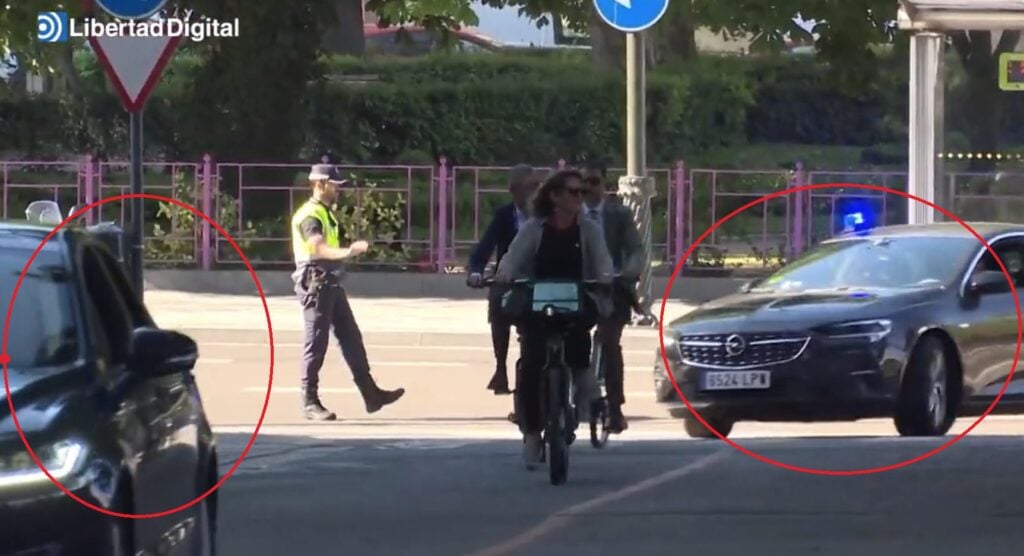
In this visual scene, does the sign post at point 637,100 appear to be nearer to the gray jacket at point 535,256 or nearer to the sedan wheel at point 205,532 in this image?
the gray jacket at point 535,256

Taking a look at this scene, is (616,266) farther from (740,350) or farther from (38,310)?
(38,310)

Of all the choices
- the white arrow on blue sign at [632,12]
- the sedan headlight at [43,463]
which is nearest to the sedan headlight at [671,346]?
the white arrow on blue sign at [632,12]

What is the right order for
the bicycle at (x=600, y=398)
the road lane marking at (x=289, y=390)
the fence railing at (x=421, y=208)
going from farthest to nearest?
the fence railing at (x=421, y=208) < the road lane marking at (x=289, y=390) < the bicycle at (x=600, y=398)

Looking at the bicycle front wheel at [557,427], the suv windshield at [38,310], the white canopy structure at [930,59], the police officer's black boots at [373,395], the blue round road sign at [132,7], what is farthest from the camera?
the white canopy structure at [930,59]

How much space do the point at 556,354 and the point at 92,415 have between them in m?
4.83

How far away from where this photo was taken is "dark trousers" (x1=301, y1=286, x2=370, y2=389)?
14742 mm

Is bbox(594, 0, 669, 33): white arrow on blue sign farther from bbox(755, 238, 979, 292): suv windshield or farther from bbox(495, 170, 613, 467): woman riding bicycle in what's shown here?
bbox(495, 170, 613, 467): woman riding bicycle

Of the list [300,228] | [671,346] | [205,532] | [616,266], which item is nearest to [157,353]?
[205,532]

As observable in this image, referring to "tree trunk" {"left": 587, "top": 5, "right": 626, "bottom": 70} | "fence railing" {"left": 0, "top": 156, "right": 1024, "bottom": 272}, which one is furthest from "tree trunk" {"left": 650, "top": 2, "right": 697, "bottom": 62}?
"fence railing" {"left": 0, "top": 156, "right": 1024, "bottom": 272}

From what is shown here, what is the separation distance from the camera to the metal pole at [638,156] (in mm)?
20984

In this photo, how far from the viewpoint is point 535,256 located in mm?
10953

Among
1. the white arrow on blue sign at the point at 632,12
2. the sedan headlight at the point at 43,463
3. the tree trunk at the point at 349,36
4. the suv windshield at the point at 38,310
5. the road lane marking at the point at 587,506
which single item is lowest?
the road lane marking at the point at 587,506

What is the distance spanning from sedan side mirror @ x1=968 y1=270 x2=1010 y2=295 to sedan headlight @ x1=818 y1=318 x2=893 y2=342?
3.43 ft

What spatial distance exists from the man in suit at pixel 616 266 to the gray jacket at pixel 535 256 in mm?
1554
